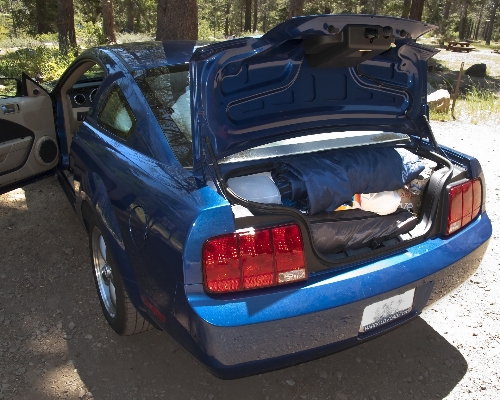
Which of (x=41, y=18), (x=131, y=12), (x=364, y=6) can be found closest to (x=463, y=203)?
(x=41, y=18)

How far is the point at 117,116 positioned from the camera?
2891mm

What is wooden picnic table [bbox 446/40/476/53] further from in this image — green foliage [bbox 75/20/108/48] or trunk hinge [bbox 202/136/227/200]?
trunk hinge [bbox 202/136/227/200]

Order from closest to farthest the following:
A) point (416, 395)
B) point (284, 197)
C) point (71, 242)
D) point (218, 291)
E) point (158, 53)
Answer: point (218, 291) → point (284, 197) → point (416, 395) → point (158, 53) → point (71, 242)

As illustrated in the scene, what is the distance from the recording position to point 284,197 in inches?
94.5

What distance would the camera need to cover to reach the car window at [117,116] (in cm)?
272

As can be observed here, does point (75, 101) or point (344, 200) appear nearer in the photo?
point (344, 200)

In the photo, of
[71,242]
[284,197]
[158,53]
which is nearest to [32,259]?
[71,242]

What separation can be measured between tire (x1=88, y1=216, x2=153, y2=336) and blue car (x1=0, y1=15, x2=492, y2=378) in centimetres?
1

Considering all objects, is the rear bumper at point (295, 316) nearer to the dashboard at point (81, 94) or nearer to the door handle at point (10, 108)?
the door handle at point (10, 108)

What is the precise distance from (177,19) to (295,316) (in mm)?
7921

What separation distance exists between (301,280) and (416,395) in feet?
3.55

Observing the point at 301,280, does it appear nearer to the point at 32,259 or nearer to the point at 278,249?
the point at 278,249

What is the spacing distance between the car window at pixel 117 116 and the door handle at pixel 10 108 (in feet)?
3.26

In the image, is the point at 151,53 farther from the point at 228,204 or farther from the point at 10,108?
the point at 228,204
